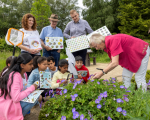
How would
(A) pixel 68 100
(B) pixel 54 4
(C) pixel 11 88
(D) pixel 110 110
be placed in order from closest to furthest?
(D) pixel 110 110
(A) pixel 68 100
(C) pixel 11 88
(B) pixel 54 4

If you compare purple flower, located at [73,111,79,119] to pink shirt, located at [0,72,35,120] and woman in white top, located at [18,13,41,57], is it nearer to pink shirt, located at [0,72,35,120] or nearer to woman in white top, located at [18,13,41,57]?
pink shirt, located at [0,72,35,120]

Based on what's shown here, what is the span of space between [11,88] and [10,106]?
252 millimetres

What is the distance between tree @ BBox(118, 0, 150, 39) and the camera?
58.8ft

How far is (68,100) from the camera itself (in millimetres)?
Answer: 1535

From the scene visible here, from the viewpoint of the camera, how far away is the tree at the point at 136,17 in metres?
17.9

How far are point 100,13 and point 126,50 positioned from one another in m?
19.4

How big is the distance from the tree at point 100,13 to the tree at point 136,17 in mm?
1683

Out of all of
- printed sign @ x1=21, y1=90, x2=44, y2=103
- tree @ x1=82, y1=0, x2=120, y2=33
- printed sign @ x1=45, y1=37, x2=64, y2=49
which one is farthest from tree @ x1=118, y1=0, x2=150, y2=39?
printed sign @ x1=21, y1=90, x2=44, y2=103

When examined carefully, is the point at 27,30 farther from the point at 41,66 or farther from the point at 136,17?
the point at 136,17

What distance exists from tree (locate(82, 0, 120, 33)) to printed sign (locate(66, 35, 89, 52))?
16.6 m

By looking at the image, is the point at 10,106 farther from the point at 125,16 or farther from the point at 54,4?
the point at 54,4

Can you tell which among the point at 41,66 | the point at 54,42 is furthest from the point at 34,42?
the point at 41,66

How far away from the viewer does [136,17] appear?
19.2m

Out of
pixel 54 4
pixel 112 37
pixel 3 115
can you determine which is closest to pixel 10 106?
pixel 3 115
